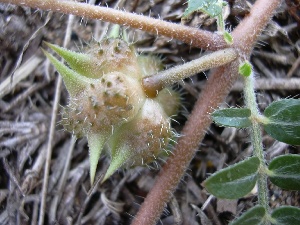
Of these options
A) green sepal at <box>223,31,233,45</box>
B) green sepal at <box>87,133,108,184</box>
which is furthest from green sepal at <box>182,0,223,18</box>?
green sepal at <box>87,133,108,184</box>

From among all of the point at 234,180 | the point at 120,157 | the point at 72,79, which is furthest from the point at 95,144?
the point at 234,180

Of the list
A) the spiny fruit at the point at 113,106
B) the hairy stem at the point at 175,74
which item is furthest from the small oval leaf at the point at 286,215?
the hairy stem at the point at 175,74

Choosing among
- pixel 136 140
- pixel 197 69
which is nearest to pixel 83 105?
pixel 136 140

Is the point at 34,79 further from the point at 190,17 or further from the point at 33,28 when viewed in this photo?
the point at 190,17

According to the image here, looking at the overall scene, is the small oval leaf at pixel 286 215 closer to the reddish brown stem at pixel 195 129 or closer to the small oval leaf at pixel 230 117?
the small oval leaf at pixel 230 117

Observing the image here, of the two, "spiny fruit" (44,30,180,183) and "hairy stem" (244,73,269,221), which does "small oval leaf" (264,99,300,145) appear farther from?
"spiny fruit" (44,30,180,183)
